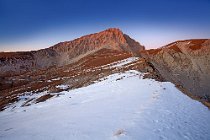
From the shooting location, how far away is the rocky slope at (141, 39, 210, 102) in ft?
254

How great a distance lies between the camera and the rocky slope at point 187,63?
7738 centimetres

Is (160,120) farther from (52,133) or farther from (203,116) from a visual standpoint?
(52,133)

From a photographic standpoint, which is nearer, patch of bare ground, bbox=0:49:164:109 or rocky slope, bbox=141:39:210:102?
patch of bare ground, bbox=0:49:164:109

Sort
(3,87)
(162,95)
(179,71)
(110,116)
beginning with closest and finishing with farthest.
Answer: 1. (110,116)
2. (162,95)
3. (179,71)
4. (3,87)

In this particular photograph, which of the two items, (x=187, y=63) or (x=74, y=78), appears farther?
(x=187, y=63)

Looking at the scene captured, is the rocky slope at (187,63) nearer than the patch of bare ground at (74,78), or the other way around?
the patch of bare ground at (74,78)

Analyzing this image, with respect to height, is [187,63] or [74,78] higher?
[74,78]

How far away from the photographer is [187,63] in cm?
8738

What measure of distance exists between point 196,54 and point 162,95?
255 ft

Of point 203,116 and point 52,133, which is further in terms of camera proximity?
point 203,116

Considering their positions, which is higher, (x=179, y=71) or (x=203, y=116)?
(x=203, y=116)

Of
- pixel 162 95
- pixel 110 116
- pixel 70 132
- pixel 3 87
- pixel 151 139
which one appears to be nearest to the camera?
pixel 151 139

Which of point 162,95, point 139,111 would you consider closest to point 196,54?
point 162,95

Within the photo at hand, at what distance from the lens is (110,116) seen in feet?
43.4
